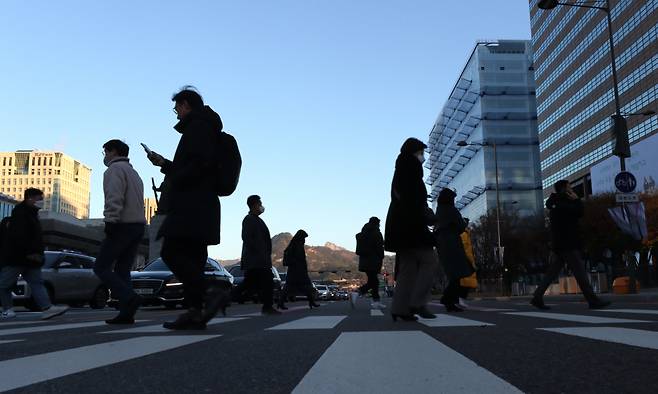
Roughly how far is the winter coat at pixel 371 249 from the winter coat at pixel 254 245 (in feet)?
8.42

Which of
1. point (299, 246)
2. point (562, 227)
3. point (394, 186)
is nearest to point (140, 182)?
point (394, 186)

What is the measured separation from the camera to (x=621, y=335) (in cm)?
392

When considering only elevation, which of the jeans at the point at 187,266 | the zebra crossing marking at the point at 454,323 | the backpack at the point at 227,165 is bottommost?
the zebra crossing marking at the point at 454,323

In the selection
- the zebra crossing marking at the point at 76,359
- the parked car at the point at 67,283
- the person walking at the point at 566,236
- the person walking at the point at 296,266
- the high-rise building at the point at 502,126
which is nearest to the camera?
the zebra crossing marking at the point at 76,359

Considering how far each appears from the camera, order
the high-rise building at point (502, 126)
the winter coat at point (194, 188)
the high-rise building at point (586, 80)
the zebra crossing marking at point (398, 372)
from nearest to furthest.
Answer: the zebra crossing marking at point (398, 372)
the winter coat at point (194, 188)
the high-rise building at point (586, 80)
the high-rise building at point (502, 126)

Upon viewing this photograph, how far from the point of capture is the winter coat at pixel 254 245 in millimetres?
9789

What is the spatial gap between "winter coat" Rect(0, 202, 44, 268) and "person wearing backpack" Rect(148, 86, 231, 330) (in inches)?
196

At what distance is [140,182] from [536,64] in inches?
3578

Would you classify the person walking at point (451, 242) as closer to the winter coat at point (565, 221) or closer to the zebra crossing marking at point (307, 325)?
the winter coat at point (565, 221)

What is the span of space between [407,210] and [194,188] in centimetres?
258

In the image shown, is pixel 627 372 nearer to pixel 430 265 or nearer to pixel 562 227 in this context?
pixel 430 265

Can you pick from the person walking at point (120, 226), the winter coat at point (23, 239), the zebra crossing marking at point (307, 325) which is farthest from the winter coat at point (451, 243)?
the winter coat at point (23, 239)

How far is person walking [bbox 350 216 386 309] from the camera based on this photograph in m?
11.7

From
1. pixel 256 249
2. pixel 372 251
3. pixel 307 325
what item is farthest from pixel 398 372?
pixel 372 251
